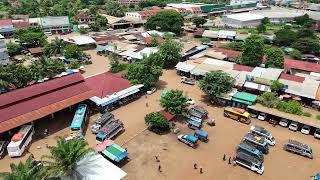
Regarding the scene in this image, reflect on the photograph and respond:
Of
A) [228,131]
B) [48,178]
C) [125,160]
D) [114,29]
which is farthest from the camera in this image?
[114,29]

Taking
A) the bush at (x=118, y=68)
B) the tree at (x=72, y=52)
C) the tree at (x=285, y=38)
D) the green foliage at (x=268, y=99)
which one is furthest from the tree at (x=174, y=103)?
the tree at (x=285, y=38)

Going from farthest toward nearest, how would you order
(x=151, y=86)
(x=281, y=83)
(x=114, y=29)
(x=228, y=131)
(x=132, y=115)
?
(x=114, y=29) < (x=151, y=86) < (x=281, y=83) < (x=132, y=115) < (x=228, y=131)

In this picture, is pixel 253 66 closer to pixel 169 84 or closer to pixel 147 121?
pixel 169 84

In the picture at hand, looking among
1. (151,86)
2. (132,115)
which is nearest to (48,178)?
(132,115)

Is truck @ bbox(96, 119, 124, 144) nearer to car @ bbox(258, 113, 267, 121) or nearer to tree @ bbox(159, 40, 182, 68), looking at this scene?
car @ bbox(258, 113, 267, 121)

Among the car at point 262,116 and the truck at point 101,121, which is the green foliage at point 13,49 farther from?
the car at point 262,116

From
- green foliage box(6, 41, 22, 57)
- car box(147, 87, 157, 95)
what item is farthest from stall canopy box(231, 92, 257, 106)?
green foliage box(6, 41, 22, 57)
